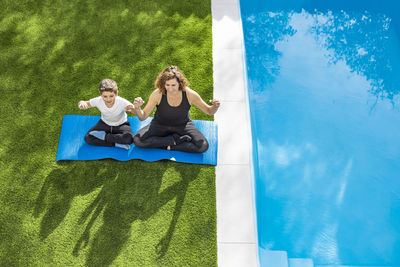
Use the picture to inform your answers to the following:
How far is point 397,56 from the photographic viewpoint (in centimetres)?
554

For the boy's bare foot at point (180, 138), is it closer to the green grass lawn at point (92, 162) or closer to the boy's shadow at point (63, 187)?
the green grass lawn at point (92, 162)

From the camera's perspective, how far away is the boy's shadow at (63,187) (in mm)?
3762

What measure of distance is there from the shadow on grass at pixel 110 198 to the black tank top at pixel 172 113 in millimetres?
544

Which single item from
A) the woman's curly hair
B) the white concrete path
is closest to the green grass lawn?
the white concrete path

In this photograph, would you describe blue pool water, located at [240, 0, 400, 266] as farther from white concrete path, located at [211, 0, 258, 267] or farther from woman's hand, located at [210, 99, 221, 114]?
woman's hand, located at [210, 99, 221, 114]

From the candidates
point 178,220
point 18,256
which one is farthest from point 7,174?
point 178,220

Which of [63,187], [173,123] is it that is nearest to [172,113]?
[173,123]

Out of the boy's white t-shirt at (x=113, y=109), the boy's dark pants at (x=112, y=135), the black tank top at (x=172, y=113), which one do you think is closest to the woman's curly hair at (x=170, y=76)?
the black tank top at (x=172, y=113)

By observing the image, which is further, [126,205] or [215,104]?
[126,205]

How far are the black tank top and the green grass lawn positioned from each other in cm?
54

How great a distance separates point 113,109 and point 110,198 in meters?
1.06

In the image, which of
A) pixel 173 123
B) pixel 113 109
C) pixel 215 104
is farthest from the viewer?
pixel 173 123

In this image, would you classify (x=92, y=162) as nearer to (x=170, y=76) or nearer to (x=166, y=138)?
Answer: (x=166, y=138)

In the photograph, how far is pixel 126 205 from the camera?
12.6 ft
